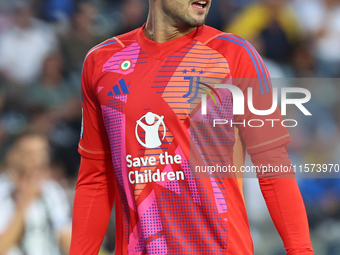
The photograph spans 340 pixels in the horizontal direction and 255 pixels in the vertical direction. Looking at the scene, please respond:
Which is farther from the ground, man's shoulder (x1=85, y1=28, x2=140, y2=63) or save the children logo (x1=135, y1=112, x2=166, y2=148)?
man's shoulder (x1=85, y1=28, x2=140, y2=63)

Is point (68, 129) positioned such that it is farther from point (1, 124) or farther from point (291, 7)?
point (291, 7)

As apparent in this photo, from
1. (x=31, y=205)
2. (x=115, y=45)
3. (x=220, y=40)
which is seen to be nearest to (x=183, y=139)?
(x=220, y=40)

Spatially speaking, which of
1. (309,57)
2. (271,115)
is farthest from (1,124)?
(271,115)

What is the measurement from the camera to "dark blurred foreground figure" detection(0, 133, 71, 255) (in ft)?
13.0

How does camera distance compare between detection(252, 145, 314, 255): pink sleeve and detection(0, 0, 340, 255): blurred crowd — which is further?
detection(0, 0, 340, 255): blurred crowd

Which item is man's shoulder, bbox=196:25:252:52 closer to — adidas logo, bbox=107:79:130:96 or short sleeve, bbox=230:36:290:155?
short sleeve, bbox=230:36:290:155

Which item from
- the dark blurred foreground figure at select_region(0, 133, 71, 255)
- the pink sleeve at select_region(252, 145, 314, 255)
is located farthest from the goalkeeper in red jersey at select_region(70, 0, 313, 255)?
the dark blurred foreground figure at select_region(0, 133, 71, 255)

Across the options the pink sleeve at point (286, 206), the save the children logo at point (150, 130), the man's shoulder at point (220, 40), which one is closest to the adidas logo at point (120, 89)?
the save the children logo at point (150, 130)

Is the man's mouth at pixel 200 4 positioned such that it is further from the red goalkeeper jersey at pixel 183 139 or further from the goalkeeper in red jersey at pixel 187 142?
the red goalkeeper jersey at pixel 183 139

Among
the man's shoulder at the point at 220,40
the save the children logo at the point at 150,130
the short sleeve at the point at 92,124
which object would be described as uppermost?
the man's shoulder at the point at 220,40

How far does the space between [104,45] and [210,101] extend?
553mm

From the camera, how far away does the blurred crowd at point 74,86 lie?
4.08 meters

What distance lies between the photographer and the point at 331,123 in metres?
4.33

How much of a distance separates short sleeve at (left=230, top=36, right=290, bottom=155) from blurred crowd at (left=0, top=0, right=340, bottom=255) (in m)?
2.04
